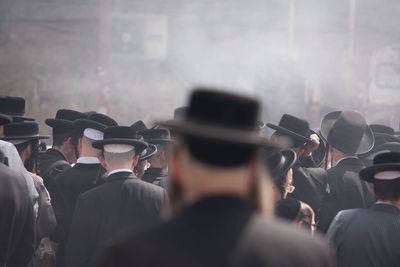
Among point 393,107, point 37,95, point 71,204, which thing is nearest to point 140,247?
point 71,204

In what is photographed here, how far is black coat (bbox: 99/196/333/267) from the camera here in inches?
84.7

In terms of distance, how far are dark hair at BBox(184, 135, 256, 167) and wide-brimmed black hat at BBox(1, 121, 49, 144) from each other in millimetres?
4130

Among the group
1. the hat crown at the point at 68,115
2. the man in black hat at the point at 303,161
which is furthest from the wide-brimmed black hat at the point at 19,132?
the man in black hat at the point at 303,161

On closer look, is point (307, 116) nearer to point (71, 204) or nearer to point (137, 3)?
point (137, 3)

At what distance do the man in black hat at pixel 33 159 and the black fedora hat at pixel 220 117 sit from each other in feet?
12.1

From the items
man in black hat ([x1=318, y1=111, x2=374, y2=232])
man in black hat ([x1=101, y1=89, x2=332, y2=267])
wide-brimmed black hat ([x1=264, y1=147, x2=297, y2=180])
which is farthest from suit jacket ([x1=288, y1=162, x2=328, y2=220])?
man in black hat ([x1=101, y1=89, x2=332, y2=267])

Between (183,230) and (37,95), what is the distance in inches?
820

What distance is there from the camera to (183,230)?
2.19m

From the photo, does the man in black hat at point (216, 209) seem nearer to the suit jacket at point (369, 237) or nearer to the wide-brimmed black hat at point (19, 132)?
the suit jacket at point (369, 237)

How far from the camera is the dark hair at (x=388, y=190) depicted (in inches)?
176

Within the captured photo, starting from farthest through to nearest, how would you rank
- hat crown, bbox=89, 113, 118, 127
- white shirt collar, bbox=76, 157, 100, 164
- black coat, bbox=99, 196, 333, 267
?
1. hat crown, bbox=89, 113, 118, 127
2. white shirt collar, bbox=76, 157, 100, 164
3. black coat, bbox=99, 196, 333, 267

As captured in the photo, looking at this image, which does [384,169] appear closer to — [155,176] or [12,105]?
[155,176]

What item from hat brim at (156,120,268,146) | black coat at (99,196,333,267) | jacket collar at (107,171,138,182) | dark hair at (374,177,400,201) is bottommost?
jacket collar at (107,171,138,182)

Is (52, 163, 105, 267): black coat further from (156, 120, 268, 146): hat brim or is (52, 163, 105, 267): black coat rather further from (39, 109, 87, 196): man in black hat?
(156, 120, 268, 146): hat brim
